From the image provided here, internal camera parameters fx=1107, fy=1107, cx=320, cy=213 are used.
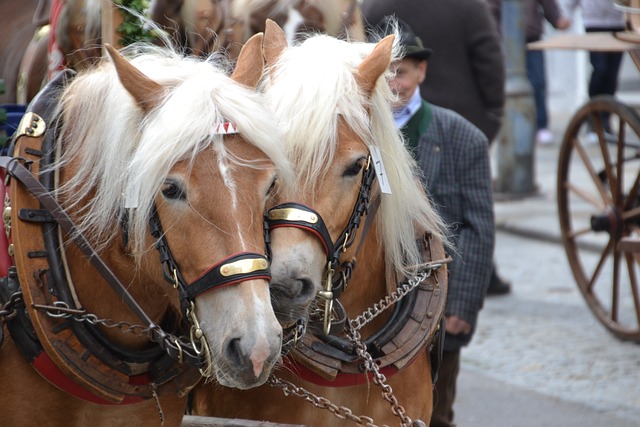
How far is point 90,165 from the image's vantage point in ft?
9.04

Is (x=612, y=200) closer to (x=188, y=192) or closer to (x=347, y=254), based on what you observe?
(x=347, y=254)

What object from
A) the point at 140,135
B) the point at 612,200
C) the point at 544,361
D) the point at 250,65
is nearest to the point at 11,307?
the point at 140,135

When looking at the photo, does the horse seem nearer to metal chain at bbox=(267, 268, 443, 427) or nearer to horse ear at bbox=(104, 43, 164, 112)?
metal chain at bbox=(267, 268, 443, 427)

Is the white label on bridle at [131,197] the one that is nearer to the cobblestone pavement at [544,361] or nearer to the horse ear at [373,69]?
the horse ear at [373,69]

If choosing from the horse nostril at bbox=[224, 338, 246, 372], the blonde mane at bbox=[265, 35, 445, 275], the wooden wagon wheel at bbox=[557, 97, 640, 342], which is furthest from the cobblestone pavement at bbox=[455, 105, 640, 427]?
the horse nostril at bbox=[224, 338, 246, 372]

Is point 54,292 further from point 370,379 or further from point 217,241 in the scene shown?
point 370,379

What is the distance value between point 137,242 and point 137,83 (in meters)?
0.38

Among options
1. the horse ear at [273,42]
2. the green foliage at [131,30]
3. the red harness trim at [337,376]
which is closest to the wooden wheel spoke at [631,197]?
the red harness trim at [337,376]

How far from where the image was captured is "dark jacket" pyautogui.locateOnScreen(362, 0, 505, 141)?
20.0ft

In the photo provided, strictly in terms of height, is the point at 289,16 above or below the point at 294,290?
above

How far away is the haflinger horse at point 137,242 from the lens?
2.52 metres

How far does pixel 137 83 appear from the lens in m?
2.61

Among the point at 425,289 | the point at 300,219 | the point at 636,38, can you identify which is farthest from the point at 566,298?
the point at 300,219

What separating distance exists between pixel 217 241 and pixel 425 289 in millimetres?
1091
